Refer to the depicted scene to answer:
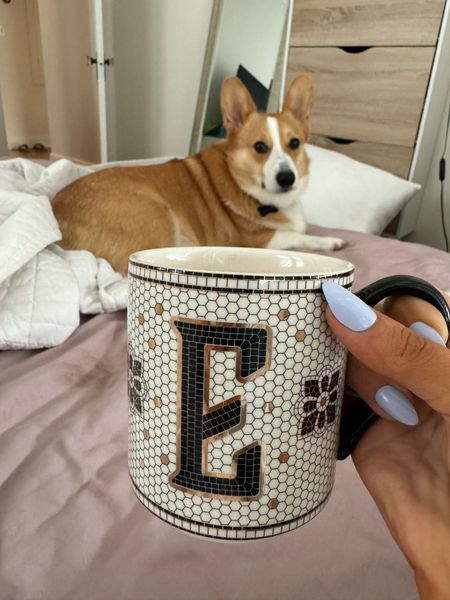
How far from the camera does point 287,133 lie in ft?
4.88

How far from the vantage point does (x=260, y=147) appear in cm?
151

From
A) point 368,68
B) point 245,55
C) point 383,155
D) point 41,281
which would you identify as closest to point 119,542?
point 41,281

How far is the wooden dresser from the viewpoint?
6.03 ft

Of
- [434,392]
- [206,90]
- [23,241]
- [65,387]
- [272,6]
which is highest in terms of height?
[272,6]

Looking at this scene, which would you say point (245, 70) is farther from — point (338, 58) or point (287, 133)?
point (287, 133)

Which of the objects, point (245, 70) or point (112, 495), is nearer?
point (112, 495)

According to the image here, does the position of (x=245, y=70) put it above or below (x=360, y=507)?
above

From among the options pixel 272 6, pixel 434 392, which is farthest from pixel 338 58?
pixel 434 392

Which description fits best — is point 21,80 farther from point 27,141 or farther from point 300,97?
point 300,97

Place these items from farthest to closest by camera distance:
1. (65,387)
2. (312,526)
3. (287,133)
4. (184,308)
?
(287,133) < (65,387) < (312,526) < (184,308)

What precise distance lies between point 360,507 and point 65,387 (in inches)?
17.7

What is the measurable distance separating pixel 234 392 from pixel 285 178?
4.39 feet

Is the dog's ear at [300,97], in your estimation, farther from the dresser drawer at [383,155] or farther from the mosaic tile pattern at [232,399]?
the mosaic tile pattern at [232,399]

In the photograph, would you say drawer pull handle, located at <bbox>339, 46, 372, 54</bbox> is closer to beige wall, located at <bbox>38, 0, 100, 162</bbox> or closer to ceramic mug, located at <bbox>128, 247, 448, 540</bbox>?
ceramic mug, located at <bbox>128, 247, 448, 540</bbox>
